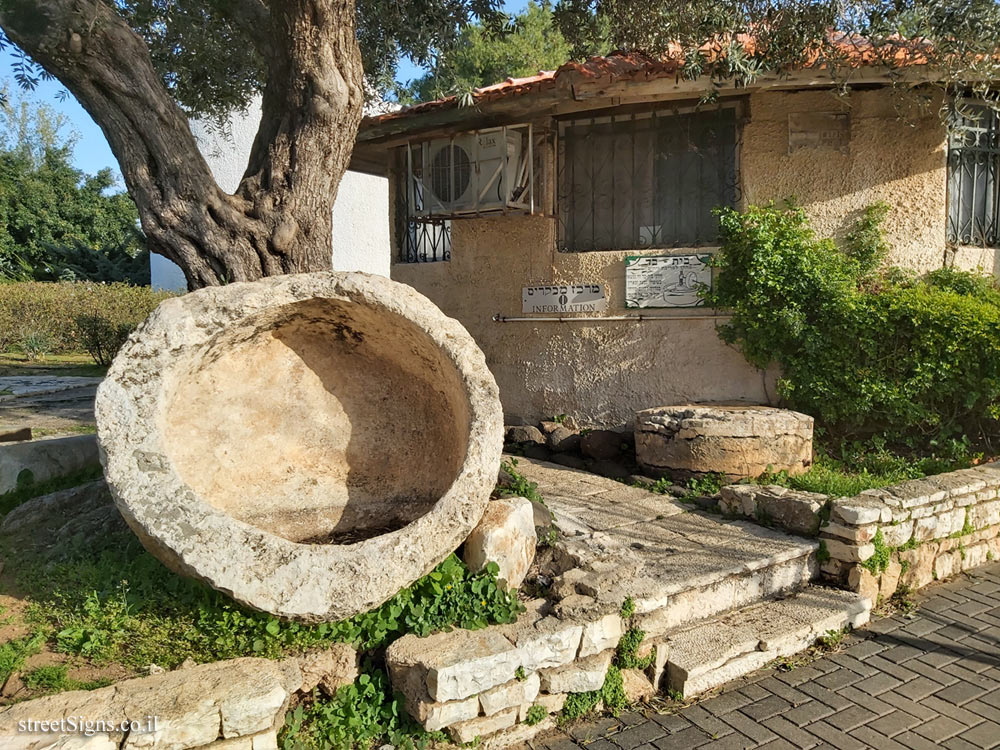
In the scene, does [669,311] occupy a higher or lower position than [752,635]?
higher

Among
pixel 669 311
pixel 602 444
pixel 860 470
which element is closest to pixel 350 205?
pixel 669 311

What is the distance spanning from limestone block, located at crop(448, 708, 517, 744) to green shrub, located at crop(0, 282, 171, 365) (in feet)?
32.0

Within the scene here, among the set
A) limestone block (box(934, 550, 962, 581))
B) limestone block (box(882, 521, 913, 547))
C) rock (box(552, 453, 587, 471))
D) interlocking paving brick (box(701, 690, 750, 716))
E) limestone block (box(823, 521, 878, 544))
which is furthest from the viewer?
rock (box(552, 453, 587, 471))

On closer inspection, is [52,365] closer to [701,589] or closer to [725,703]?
[701,589]

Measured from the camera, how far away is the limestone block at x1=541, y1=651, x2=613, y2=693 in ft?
10.5

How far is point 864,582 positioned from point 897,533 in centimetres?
40

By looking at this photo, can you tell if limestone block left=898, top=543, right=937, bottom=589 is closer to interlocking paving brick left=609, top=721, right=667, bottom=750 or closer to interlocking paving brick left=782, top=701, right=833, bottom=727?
interlocking paving brick left=782, top=701, right=833, bottom=727

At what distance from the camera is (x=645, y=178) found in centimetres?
704

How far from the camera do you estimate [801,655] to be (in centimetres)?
386

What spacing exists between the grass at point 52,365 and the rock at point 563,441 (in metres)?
6.27

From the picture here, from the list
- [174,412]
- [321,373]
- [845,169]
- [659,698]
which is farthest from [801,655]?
[845,169]

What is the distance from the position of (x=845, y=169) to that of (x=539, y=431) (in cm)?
357

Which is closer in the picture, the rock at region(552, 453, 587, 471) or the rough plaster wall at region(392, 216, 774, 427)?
the rock at region(552, 453, 587, 471)

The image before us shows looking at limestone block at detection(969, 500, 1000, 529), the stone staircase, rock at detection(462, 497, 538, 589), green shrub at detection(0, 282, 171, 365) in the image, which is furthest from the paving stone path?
green shrub at detection(0, 282, 171, 365)
